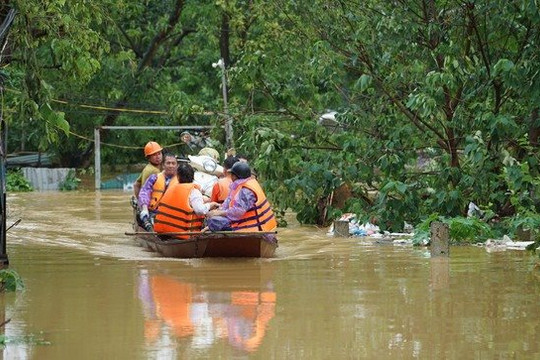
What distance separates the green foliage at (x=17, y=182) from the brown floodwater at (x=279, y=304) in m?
17.7

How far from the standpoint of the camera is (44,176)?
38.8 m

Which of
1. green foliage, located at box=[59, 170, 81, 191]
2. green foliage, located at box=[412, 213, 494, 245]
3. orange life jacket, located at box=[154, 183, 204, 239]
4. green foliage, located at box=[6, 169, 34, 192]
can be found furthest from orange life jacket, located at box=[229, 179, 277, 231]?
green foliage, located at box=[59, 170, 81, 191]

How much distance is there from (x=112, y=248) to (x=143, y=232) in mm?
1140

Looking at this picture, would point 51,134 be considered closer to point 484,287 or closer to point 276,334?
point 276,334

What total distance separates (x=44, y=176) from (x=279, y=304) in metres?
27.2

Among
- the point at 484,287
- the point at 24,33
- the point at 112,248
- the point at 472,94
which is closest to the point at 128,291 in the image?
the point at 24,33

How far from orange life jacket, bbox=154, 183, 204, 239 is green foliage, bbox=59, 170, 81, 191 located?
2104cm

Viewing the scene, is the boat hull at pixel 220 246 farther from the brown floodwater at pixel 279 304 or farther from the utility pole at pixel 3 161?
the utility pole at pixel 3 161

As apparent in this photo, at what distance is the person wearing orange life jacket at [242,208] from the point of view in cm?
1631

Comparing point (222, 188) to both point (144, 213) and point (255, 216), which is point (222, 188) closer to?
point (255, 216)

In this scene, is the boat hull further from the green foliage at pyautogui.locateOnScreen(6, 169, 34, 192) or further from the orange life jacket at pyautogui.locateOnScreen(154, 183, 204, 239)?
the green foliage at pyautogui.locateOnScreen(6, 169, 34, 192)

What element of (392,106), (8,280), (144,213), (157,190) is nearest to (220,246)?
(144,213)

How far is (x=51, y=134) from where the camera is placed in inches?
532

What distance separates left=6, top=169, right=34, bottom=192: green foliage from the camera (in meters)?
36.6
